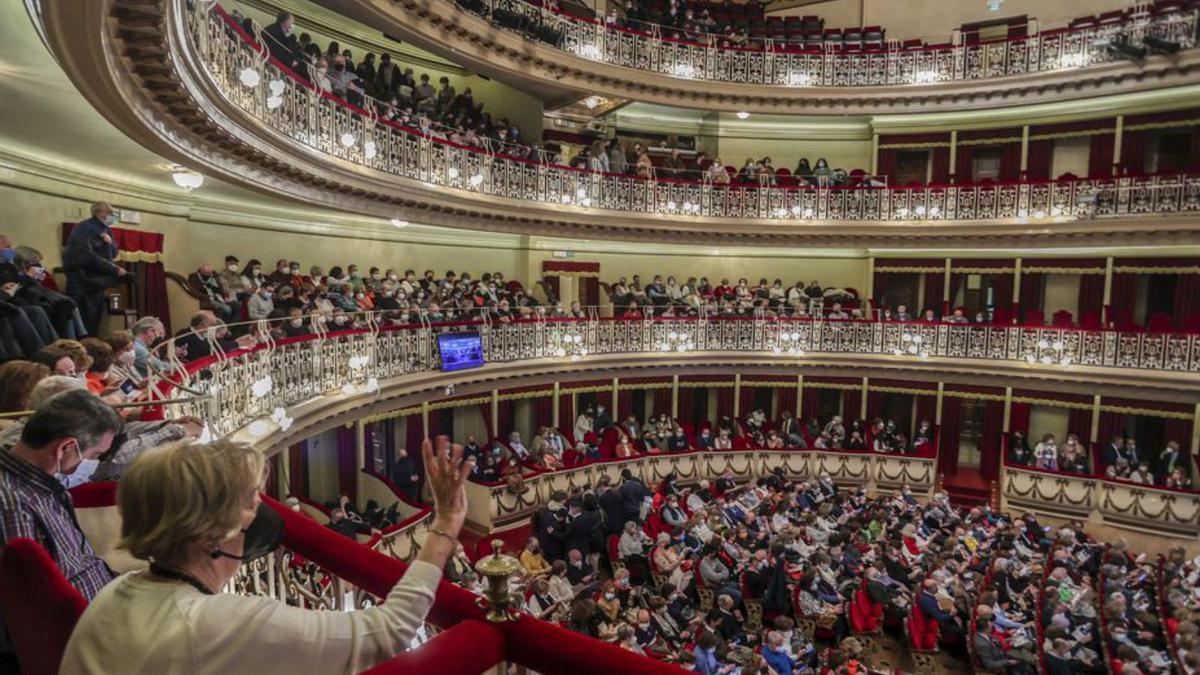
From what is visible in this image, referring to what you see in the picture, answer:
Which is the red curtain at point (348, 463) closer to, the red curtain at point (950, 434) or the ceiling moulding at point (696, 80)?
the ceiling moulding at point (696, 80)

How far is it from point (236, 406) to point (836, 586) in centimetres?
867

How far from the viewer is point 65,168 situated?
27.3ft

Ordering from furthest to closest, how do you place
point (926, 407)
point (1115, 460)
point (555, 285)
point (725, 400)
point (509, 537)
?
1. point (725, 400)
2. point (555, 285)
3. point (926, 407)
4. point (1115, 460)
5. point (509, 537)

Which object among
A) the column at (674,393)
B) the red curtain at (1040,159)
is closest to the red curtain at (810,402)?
the column at (674,393)

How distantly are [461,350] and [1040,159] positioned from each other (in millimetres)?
15212

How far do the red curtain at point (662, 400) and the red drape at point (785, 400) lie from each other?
311cm

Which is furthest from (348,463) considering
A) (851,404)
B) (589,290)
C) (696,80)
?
(851,404)

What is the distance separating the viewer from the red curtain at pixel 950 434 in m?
17.8

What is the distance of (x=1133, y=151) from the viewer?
52.8ft

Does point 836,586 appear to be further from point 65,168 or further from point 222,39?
point 65,168

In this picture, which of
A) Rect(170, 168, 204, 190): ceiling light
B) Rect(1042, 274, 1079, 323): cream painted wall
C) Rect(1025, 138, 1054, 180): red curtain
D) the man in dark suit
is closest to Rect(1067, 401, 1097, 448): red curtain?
Rect(1042, 274, 1079, 323): cream painted wall

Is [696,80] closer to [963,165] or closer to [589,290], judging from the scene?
[589,290]

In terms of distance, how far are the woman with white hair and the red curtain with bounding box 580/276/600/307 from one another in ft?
57.7

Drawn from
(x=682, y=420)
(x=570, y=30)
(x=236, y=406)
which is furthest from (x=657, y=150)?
(x=236, y=406)
